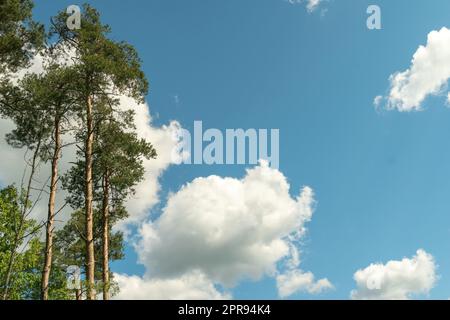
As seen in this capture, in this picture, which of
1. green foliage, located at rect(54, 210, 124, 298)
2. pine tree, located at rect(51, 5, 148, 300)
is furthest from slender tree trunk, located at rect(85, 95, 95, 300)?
green foliage, located at rect(54, 210, 124, 298)

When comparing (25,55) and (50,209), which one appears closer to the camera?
(50,209)

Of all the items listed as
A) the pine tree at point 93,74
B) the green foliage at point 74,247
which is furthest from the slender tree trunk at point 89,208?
the green foliage at point 74,247

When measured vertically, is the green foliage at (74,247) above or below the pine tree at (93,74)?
below

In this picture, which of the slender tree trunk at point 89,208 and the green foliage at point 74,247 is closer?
the slender tree trunk at point 89,208

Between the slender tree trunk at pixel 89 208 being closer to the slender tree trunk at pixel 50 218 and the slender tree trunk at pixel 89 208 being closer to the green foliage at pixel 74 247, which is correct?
the slender tree trunk at pixel 50 218

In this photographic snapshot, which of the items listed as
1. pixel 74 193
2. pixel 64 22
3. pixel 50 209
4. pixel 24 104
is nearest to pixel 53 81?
pixel 24 104

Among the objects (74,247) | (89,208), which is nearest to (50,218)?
(89,208)

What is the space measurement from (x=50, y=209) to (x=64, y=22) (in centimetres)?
730

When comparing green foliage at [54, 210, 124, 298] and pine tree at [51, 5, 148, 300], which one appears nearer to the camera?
pine tree at [51, 5, 148, 300]

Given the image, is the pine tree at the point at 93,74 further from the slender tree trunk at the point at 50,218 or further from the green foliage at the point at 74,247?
the green foliage at the point at 74,247

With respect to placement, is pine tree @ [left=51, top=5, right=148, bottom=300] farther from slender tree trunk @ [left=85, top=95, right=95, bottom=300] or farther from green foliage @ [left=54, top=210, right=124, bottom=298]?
green foliage @ [left=54, top=210, right=124, bottom=298]

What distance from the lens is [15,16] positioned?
16656 millimetres
